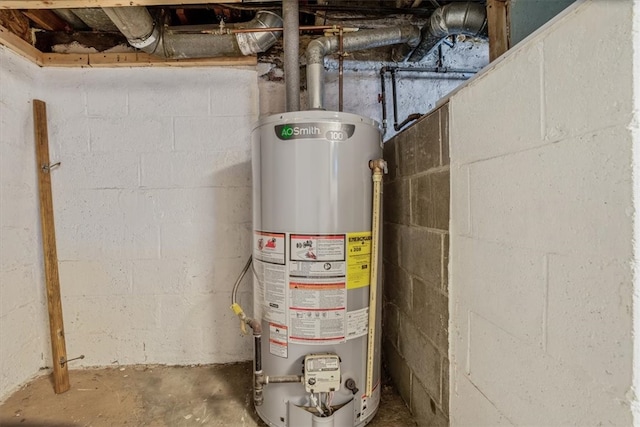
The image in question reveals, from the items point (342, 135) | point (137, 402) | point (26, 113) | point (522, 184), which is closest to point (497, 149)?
point (522, 184)

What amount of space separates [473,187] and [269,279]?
30.8 inches

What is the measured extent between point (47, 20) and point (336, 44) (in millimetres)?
1492

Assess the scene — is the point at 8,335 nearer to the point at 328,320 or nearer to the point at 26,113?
the point at 26,113

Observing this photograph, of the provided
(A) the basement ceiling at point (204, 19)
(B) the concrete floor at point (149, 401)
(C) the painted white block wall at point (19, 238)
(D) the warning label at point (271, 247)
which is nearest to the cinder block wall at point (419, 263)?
(B) the concrete floor at point (149, 401)

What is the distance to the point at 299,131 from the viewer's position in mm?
1155

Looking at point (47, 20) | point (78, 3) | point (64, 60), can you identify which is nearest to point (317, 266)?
point (78, 3)

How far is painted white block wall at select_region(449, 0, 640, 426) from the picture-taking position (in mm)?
519

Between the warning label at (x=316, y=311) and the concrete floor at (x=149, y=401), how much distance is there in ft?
1.57

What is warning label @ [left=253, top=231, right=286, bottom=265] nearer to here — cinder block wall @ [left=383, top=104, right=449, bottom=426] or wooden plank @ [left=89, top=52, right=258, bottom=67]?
cinder block wall @ [left=383, top=104, right=449, bottom=426]

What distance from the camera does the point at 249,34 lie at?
61.3 inches

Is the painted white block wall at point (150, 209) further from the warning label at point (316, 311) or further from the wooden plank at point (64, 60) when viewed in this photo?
the warning label at point (316, 311)

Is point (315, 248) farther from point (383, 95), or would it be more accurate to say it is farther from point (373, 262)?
point (383, 95)

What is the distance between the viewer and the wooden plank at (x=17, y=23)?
147 cm

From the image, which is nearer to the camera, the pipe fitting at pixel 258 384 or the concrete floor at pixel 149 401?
the pipe fitting at pixel 258 384
